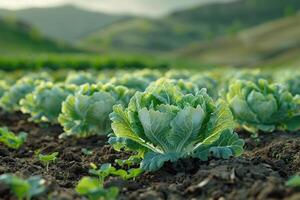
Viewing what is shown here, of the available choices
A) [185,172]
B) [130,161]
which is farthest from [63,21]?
[185,172]

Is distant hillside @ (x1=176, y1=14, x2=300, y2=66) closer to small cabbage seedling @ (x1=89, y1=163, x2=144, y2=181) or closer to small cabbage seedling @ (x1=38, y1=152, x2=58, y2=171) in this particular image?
small cabbage seedling @ (x1=38, y1=152, x2=58, y2=171)

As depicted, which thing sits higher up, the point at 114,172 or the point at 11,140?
the point at 114,172

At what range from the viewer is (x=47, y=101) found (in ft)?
25.5

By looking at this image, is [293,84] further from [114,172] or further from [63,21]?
[63,21]

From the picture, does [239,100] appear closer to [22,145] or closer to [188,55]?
[22,145]

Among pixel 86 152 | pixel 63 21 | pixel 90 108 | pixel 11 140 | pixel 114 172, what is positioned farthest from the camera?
pixel 63 21

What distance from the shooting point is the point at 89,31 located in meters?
177

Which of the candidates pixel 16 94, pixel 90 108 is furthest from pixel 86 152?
pixel 16 94

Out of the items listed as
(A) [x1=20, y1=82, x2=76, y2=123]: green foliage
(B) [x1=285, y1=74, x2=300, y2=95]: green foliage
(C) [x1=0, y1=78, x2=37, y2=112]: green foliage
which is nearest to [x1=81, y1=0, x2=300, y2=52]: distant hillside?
(C) [x1=0, y1=78, x2=37, y2=112]: green foliage

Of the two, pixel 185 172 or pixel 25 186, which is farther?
pixel 185 172

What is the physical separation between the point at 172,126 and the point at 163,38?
13597 centimetres

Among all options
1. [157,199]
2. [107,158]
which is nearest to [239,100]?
[107,158]

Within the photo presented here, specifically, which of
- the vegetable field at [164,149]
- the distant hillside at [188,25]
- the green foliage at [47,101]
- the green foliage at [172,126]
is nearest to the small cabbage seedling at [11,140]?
the vegetable field at [164,149]

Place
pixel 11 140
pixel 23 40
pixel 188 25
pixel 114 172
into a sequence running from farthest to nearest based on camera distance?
pixel 188 25
pixel 23 40
pixel 11 140
pixel 114 172
